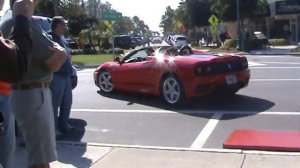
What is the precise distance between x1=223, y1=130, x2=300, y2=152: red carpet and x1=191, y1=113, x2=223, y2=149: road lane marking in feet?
1.14

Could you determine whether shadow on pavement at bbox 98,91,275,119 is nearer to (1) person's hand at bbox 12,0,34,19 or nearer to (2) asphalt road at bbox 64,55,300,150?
(2) asphalt road at bbox 64,55,300,150

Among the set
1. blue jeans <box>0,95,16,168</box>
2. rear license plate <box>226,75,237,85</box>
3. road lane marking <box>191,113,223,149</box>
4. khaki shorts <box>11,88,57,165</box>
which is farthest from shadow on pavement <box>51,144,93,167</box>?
rear license plate <box>226,75,237,85</box>

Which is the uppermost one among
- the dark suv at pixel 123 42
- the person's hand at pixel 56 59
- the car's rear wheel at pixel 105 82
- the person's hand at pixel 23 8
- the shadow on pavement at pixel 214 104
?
the person's hand at pixel 23 8

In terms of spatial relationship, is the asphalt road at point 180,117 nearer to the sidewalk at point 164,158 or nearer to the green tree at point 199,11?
the sidewalk at point 164,158

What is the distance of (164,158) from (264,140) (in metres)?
1.46

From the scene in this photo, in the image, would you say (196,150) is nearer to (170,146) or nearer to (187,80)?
(170,146)

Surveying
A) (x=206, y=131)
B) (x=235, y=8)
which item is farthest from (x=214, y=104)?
(x=235, y=8)

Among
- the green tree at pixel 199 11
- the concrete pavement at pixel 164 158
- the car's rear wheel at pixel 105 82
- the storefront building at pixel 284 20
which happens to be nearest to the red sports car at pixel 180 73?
the car's rear wheel at pixel 105 82

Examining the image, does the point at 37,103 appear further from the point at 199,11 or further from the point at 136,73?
the point at 199,11

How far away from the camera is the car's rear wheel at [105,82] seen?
11453mm

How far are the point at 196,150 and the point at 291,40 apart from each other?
42.4 metres

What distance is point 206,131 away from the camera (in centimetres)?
739

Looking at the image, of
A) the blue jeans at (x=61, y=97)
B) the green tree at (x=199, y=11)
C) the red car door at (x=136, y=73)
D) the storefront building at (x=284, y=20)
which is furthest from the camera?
the green tree at (x=199, y=11)

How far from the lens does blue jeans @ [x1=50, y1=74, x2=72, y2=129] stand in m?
6.87
